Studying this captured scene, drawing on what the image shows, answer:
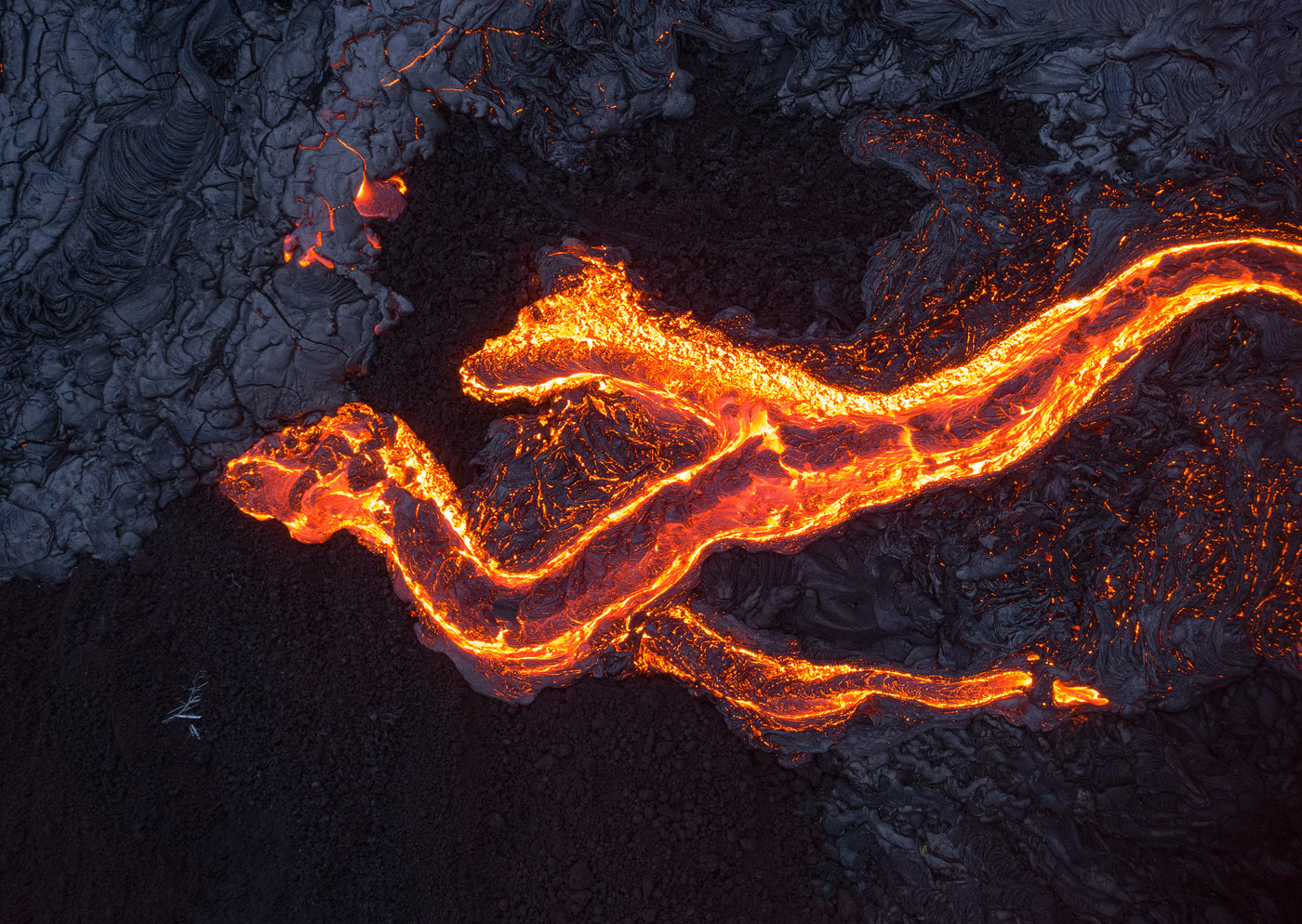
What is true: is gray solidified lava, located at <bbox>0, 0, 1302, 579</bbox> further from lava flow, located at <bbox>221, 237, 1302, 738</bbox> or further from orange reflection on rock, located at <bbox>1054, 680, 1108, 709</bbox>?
orange reflection on rock, located at <bbox>1054, 680, 1108, 709</bbox>

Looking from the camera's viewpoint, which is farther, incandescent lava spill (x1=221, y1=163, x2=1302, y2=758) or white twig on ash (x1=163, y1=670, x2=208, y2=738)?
white twig on ash (x1=163, y1=670, x2=208, y2=738)

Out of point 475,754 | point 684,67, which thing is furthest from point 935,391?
point 475,754

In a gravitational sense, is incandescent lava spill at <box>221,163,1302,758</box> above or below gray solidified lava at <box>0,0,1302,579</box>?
below

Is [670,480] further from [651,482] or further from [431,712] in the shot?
[431,712]

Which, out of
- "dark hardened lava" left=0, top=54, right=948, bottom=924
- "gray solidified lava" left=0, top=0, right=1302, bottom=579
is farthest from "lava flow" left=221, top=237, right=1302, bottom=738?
"gray solidified lava" left=0, top=0, right=1302, bottom=579

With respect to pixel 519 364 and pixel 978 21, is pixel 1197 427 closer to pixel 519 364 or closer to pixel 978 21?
pixel 978 21

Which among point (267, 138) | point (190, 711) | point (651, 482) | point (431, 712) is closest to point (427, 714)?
→ point (431, 712)
